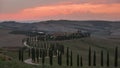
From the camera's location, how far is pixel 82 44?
15212cm

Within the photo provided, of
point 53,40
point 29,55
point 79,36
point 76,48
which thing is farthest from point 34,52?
point 79,36

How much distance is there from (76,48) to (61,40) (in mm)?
15670

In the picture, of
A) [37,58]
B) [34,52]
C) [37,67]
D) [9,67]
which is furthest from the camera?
[34,52]

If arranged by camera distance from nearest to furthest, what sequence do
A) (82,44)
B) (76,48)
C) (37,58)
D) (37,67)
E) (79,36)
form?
(37,67), (37,58), (76,48), (82,44), (79,36)

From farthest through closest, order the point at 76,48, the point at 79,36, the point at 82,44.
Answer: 1. the point at 79,36
2. the point at 82,44
3. the point at 76,48

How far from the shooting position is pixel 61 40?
511ft

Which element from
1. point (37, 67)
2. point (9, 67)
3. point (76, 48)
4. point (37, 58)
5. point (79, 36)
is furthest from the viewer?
point (79, 36)

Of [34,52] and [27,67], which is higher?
[27,67]

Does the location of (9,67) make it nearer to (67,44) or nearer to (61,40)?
(67,44)

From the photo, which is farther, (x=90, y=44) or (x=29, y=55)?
(x=90, y=44)

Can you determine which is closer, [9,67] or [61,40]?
[9,67]

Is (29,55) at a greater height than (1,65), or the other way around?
(1,65)

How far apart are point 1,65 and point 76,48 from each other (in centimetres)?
8995

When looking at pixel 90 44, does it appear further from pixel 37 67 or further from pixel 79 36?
pixel 37 67
